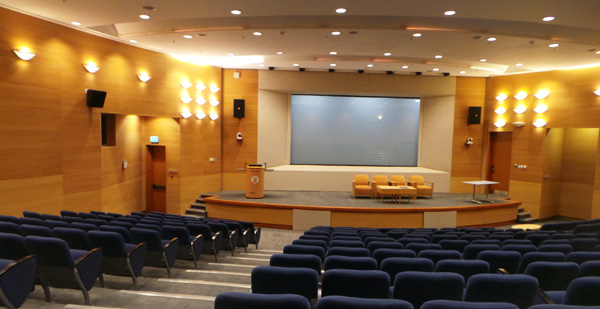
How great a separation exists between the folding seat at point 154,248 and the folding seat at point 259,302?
10.0 feet

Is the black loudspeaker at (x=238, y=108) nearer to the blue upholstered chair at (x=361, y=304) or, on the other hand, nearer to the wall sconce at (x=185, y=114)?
the wall sconce at (x=185, y=114)

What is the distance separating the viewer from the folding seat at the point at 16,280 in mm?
2906

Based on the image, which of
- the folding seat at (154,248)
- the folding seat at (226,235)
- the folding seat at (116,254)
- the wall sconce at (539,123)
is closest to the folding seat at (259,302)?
the folding seat at (116,254)

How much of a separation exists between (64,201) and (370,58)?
9792mm

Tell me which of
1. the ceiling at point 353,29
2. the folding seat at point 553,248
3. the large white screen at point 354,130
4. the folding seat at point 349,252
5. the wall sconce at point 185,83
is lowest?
the folding seat at point 553,248

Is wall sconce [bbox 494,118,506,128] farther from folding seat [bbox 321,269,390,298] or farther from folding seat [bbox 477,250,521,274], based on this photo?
folding seat [bbox 321,269,390,298]

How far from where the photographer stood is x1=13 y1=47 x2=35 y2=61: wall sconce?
22.4ft

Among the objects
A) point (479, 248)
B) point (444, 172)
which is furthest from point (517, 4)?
point (444, 172)

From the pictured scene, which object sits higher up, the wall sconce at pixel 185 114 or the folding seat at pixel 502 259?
the wall sconce at pixel 185 114

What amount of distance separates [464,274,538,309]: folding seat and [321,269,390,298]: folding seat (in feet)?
2.11

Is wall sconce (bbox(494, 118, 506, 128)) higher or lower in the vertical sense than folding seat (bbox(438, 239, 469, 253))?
higher

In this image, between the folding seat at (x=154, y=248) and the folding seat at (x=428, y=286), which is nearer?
the folding seat at (x=428, y=286)

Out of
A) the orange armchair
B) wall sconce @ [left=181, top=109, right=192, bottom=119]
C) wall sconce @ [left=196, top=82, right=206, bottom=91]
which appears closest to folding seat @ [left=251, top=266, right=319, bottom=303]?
wall sconce @ [left=181, top=109, right=192, bottom=119]

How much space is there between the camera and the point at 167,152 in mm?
11633
